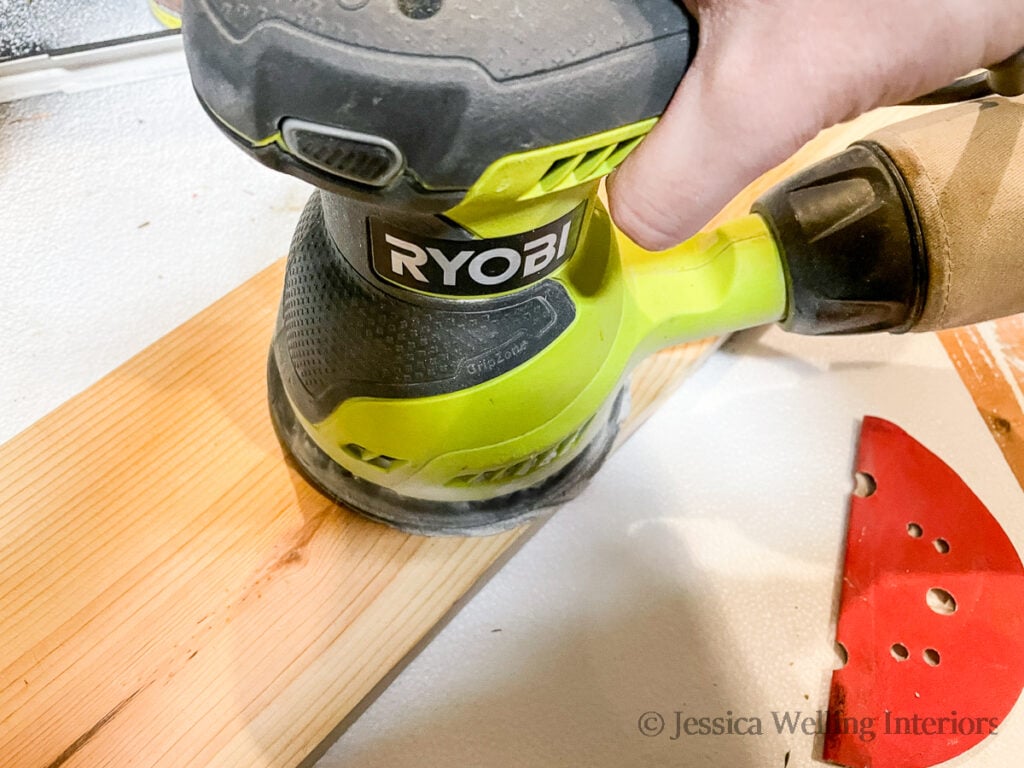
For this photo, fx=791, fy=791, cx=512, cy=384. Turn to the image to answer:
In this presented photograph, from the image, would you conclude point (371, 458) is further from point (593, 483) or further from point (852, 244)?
point (852, 244)

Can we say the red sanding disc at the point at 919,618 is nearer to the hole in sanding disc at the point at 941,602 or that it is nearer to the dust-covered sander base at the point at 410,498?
the hole in sanding disc at the point at 941,602

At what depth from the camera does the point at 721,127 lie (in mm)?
296

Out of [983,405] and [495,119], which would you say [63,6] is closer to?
[495,119]

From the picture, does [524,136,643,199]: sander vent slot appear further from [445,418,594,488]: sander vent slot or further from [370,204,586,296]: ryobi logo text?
[445,418,594,488]: sander vent slot

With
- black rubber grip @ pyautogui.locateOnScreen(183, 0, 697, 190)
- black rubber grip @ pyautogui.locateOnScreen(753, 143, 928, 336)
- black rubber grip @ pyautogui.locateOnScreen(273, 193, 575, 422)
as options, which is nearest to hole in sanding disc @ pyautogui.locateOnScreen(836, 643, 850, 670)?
black rubber grip @ pyautogui.locateOnScreen(753, 143, 928, 336)

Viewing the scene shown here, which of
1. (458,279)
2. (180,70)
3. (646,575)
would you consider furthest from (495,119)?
(180,70)

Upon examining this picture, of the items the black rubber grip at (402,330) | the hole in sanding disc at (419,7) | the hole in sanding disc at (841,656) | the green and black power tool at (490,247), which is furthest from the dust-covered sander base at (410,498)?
the hole in sanding disc at (419,7)

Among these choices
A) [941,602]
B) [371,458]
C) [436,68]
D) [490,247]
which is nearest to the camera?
[436,68]

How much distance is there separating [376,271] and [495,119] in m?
0.16

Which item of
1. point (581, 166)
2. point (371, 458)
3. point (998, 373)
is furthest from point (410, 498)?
point (998, 373)

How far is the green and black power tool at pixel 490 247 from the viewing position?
0.87 ft

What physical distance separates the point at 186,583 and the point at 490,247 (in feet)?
1.08

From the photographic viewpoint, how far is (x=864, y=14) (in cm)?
28

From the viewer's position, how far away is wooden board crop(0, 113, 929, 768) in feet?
1.61
